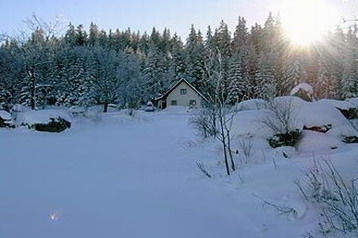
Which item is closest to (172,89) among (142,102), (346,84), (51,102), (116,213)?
(142,102)

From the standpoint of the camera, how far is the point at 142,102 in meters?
57.0

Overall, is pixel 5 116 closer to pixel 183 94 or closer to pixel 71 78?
pixel 71 78

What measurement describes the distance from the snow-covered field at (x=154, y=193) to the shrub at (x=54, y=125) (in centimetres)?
646

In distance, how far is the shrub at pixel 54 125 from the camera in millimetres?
21047

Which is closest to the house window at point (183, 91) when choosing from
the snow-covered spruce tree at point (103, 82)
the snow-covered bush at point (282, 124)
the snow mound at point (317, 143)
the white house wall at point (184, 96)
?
the white house wall at point (184, 96)

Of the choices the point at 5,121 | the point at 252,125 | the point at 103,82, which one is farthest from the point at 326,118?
the point at 103,82

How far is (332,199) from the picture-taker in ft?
22.1

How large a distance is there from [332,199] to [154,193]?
3.62 metres

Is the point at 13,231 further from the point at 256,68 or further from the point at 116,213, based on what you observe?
the point at 256,68

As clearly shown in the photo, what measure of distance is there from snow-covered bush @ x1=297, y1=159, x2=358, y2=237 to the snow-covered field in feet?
0.61

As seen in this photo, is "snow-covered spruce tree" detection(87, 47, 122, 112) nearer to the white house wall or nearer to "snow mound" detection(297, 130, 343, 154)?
the white house wall

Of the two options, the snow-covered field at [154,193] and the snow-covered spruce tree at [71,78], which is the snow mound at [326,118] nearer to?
the snow-covered field at [154,193]

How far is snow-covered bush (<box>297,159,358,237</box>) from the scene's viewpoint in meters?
5.59

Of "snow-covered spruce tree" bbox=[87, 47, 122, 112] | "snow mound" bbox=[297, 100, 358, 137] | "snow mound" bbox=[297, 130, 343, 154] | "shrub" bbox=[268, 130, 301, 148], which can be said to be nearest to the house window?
"snow-covered spruce tree" bbox=[87, 47, 122, 112]
